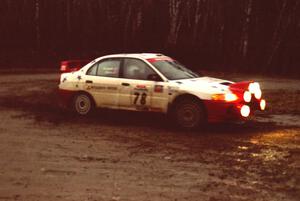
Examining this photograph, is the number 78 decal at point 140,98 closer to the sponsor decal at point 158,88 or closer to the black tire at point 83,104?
the sponsor decal at point 158,88

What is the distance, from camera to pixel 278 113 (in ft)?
44.6

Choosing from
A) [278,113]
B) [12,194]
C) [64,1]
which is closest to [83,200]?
[12,194]

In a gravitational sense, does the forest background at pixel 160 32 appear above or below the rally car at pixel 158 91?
above

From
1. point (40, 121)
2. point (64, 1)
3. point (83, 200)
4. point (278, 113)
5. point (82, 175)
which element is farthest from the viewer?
point (64, 1)

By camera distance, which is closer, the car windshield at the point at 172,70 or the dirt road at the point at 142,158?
the dirt road at the point at 142,158

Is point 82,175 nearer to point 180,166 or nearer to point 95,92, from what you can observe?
point 180,166

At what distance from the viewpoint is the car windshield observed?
1145cm

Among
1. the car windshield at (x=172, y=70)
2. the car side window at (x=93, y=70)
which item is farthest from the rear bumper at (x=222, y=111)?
the car side window at (x=93, y=70)

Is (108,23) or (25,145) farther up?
(108,23)

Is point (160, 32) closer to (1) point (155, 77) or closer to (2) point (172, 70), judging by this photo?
(2) point (172, 70)

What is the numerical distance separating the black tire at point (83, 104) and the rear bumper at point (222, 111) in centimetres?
303

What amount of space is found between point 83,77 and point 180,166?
208 inches

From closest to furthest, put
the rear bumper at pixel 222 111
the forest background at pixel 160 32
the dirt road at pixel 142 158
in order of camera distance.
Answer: the dirt road at pixel 142 158
the rear bumper at pixel 222 111
the forest background at pixel 160 32

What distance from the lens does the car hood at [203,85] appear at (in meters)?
10.7
